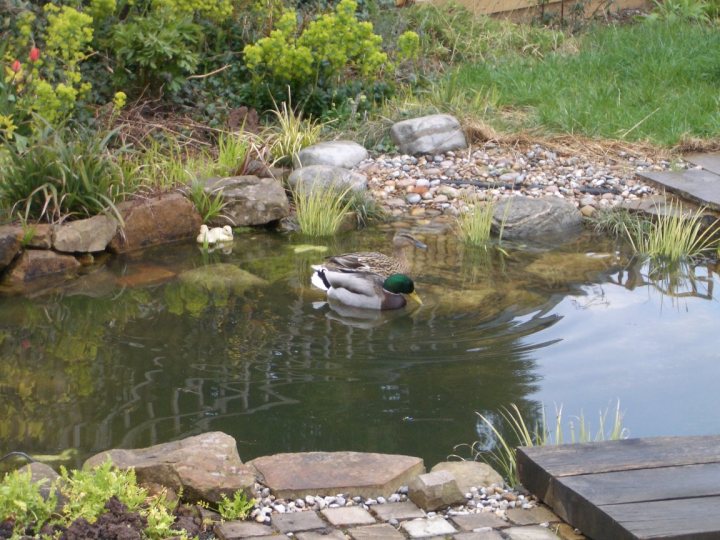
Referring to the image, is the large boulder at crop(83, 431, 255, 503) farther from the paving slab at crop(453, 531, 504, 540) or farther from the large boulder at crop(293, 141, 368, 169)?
the large boulder at crop(293, 141, 368, 169)

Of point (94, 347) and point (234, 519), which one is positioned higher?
point (234, 519)

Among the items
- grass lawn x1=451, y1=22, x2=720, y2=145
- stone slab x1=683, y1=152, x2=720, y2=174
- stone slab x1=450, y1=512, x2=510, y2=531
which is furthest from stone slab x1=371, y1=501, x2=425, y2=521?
grass lawn x1=451, y1=22, x2=720, y2=145

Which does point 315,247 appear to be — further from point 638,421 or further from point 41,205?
point 638,421

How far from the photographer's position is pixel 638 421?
482 centimetres

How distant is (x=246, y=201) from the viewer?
8.55 meters

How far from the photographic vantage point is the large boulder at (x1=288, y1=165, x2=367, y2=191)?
8.79m

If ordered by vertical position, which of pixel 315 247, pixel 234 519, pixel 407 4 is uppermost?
pixel 407 4

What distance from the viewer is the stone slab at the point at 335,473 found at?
3.60 m

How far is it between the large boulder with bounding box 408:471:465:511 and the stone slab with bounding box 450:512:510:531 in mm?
80

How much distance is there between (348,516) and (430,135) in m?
6.78

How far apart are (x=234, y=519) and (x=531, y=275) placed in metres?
4.28

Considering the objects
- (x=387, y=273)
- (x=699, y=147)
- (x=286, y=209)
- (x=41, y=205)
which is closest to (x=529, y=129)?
(x=699, y=147)

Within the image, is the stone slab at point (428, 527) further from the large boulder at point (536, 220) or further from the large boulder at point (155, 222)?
the large boulder at point (536, 220)

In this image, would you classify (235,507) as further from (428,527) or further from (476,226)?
(476,226)
